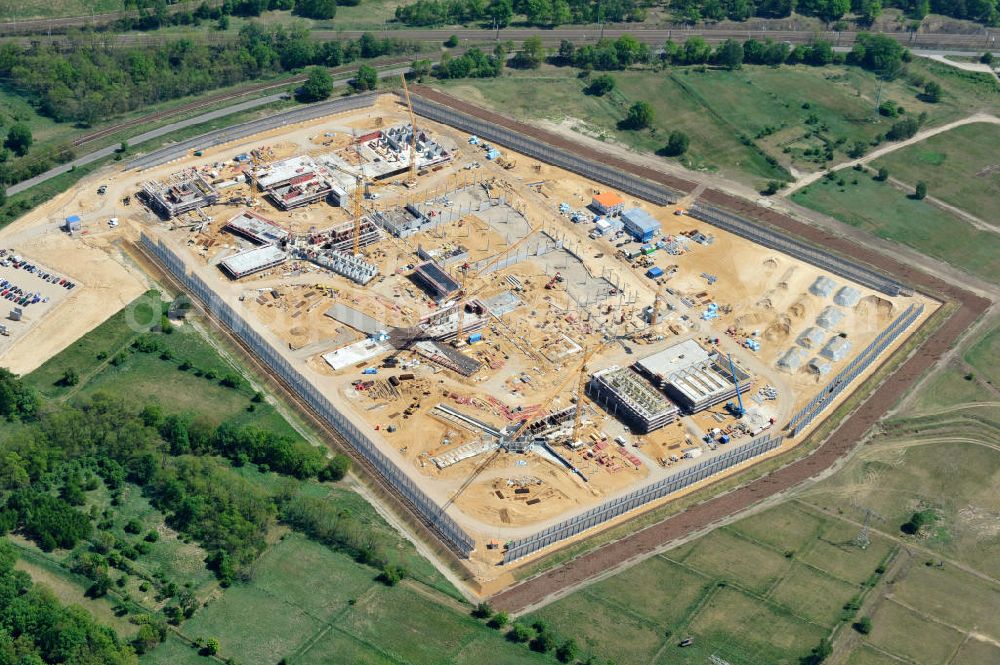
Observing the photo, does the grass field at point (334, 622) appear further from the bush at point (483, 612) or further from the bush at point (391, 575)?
the bush at point (483, 612)

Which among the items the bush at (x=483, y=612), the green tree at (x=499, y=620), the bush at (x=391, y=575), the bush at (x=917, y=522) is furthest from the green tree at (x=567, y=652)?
the bush at (x=917, y=522)

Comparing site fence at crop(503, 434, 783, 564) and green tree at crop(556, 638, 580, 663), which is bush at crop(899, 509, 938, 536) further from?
green tree at crop(556, 638, 580, 663)

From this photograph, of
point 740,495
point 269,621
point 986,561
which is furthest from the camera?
point 740,495

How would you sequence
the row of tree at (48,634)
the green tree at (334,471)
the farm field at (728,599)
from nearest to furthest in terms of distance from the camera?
the row of tree at (48,634) → the farm field at (728,599) → the green tree at (334,471)

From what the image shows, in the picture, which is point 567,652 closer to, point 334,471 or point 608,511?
point 608,511

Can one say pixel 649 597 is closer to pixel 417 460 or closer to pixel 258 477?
pixel 417 460

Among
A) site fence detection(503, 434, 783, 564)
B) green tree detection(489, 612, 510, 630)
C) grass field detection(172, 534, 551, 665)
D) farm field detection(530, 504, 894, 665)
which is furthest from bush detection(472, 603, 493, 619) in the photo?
site fence detection(503, 434, 783, 564)

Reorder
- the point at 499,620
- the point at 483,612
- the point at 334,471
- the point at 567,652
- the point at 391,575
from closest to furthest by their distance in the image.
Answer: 1. the point at 567,652
2. the point at 499,620
3. the point at 483,612
4. the point at 391,575
5. the point at 334,471

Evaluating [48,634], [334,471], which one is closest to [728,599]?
[334,471]

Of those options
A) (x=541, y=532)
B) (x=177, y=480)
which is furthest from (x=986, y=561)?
(x=177, y=480)

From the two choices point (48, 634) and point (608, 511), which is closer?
point (48, 634)

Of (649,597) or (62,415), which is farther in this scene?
(62,415)
